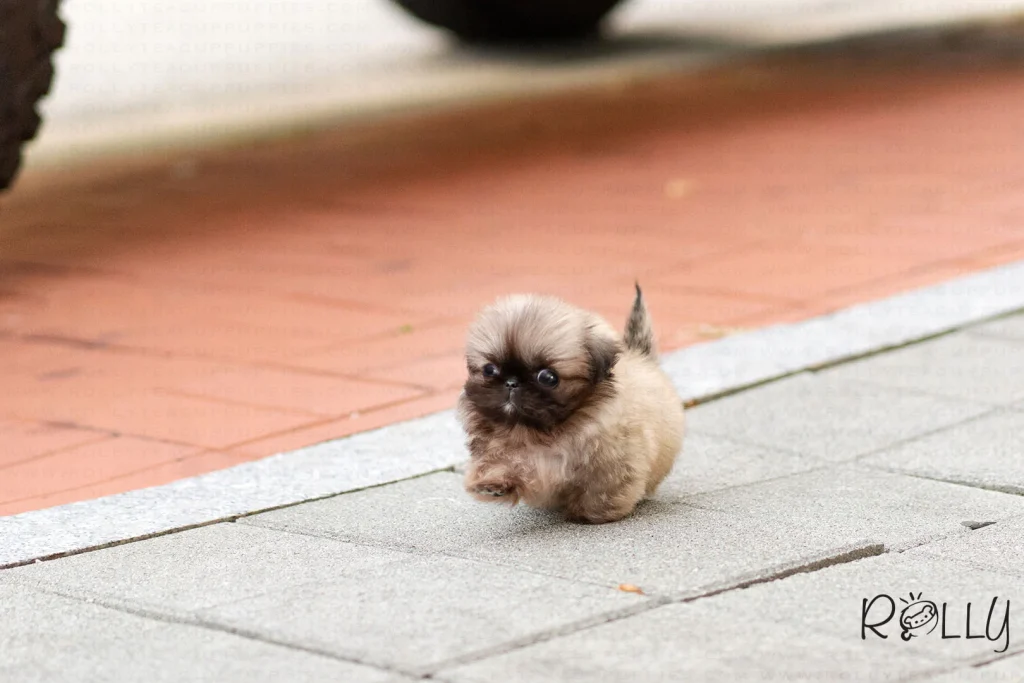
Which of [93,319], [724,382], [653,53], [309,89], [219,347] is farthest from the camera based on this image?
[653,53]

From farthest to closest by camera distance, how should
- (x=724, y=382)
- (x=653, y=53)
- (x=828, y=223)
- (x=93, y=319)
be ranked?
1. (x=653, y=53)
2. (x=828, y=223)
3. (x=93, y=319)
4. (x=724, y=382)

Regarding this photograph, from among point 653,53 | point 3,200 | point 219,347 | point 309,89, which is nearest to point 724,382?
point 219,347

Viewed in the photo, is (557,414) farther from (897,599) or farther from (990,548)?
(990,548)

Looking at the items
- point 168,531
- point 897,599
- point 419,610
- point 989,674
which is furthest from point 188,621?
point 989,674

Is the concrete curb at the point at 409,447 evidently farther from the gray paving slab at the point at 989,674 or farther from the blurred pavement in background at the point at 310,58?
the blurred pavement in background at the point at 310,58

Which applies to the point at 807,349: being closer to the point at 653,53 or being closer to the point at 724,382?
the point at 724,382

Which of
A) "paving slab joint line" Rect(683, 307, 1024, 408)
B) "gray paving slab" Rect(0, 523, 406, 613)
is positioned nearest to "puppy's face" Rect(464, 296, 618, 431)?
"gray paving slab" Rect(0, 523, 406, 613)

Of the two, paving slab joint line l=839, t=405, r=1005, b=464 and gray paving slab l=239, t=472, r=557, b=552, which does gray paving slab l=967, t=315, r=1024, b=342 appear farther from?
gray paving slab l=239, t=472, r=557, b=552
